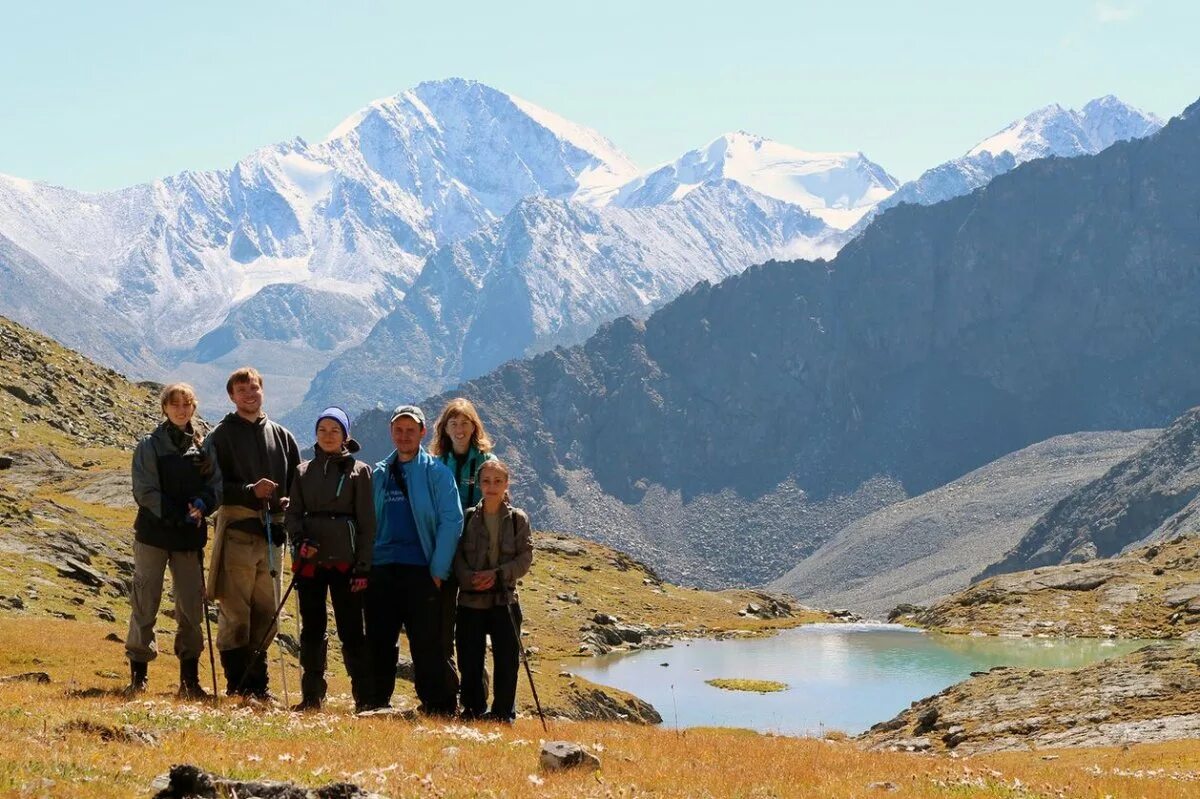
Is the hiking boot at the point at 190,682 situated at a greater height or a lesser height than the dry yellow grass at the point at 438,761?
greater

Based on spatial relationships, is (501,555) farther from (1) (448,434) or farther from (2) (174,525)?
(2) (174,525)

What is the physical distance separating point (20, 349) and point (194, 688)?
110 metres

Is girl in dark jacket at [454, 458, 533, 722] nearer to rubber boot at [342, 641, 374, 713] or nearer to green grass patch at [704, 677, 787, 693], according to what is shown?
rubber boot at [342, 641, 374, 713]

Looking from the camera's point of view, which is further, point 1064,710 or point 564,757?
point 1064,710

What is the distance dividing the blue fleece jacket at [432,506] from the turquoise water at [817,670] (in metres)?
40.6

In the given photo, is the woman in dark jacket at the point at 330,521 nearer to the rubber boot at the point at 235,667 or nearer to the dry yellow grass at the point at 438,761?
the rubber boot at the point at 235,667

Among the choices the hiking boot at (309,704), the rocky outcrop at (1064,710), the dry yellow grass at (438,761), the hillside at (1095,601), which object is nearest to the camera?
the dry yellow grass at (438,761)

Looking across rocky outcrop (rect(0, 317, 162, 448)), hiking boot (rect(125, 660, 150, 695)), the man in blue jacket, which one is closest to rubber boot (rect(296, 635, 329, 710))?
the man in blue jacket

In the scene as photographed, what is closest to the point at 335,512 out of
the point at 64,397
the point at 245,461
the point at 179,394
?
the point at 245,461

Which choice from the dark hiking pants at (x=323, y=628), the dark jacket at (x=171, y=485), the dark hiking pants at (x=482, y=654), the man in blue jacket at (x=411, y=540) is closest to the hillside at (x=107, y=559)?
the dark jacket at (x=171, y=485)

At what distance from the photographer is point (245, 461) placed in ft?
66.7

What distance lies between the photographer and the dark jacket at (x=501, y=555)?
20312 millimetres

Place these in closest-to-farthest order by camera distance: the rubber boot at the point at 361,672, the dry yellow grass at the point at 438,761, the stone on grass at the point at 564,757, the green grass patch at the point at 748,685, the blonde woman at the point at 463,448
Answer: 1. the dry yellow grass at the point at 438,761
2. the stone on grass at the point at 564,757
3. the rubber boot at the point at 361,672
4. the blonde woman at the point at 463,448
5. the green grass patch at the point at 748,685

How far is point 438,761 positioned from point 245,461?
751cm
